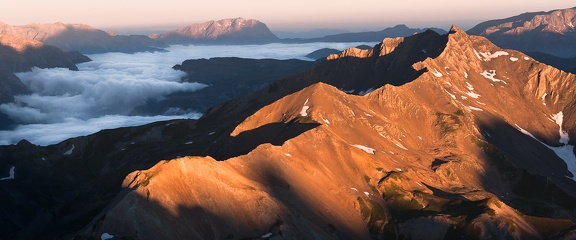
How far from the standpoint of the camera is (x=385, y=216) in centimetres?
16588

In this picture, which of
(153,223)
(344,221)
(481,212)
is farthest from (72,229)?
(481,212)

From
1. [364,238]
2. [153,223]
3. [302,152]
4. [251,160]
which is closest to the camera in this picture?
[153,223]

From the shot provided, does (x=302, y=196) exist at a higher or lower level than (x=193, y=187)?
lower

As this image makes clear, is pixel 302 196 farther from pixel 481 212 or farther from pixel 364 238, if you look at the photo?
pixel 481 212

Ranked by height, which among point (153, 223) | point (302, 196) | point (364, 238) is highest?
point (153, 223)

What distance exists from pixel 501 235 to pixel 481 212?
9.80m

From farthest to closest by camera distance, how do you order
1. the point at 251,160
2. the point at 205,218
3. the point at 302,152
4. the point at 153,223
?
the point at 302,152
the point at 251,160
the point at 205,218
the point at 153,223

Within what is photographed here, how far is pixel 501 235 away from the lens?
480 feet

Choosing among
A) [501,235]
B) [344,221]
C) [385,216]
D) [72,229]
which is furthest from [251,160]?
[501,235]

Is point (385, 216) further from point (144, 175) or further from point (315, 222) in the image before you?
point (144, 175)

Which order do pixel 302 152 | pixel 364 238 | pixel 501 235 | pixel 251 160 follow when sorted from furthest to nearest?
pixel 302 152, pixel 251 160, pixel 364 238, pixel 501 235

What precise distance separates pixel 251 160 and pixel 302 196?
2082 centimetres

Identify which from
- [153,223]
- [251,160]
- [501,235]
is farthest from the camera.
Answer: [251,160]

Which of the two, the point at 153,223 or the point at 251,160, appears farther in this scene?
the point at 251,160
